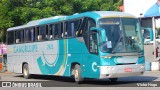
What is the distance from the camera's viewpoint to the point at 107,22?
16703mm

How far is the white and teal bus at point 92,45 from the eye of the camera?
1634cm

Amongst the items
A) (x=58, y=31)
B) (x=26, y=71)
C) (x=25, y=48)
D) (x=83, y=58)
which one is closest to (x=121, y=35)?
(x=83, y=58)

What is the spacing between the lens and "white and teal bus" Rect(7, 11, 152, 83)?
16.3 metres

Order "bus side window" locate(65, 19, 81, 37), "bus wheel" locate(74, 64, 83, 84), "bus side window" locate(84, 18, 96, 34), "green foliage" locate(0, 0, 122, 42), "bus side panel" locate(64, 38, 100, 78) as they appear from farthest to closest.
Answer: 1. "green foliage" locate(0, 0, 122, 42)
2. "bus side window" locate(65, 19, 81, 37)
3. "bus wheel" locate(74, 64, 83, 84)
4. "bus side window" locate(84, 18, 96, 34)
5. "bus side panel" locate(64, 38, 100, 78)

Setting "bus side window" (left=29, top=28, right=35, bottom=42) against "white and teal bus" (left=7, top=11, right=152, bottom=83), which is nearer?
"white and teal bus" (left=7, top=11, right=152, bottom=83)

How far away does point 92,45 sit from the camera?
17.0 m

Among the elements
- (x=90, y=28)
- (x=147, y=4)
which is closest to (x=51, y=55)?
(x=90, y=28)

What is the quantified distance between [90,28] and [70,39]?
176 cm

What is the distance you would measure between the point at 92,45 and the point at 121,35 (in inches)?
53.7

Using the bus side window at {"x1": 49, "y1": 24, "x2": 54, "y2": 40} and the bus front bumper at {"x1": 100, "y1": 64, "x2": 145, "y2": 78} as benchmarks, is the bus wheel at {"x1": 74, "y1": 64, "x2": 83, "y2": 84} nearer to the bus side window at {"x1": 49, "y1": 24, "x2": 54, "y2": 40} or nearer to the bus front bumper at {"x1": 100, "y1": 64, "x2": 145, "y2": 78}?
the bus front bumper at {"x1": 100, "y1": 64, "x2": 145, "y2": 78}

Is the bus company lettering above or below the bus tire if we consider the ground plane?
above

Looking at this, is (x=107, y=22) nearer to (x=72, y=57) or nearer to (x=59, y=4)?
(x=72, y=57)

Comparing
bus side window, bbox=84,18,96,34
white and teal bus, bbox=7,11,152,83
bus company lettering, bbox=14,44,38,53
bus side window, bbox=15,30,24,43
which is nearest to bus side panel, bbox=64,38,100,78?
white and teal bus, bbox=7,11,152,83

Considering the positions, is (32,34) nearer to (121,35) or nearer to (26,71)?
(26,71)
